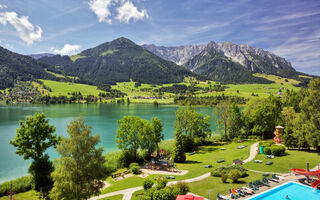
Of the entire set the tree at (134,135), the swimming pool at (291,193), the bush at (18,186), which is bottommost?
the bush at (18,186)

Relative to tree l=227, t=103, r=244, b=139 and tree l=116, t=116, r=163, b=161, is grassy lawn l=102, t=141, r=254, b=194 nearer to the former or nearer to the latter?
tree l=116, t=116, r=163, b=161

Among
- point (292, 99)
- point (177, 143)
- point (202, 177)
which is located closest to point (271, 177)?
point (202, 177)

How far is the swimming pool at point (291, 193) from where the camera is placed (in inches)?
812

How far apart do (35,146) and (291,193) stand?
35.3 metres

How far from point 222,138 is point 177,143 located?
2758 cm

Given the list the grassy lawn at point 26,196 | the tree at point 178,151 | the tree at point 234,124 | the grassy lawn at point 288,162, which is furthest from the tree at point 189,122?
the grassy lawn at point 26,196

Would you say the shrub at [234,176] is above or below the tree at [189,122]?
below

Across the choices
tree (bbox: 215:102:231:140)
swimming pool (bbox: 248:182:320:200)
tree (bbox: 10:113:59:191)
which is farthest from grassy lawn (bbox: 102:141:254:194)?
tree (bbox: 215:102:231:140)

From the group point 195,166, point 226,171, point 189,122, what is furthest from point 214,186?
point 189,122

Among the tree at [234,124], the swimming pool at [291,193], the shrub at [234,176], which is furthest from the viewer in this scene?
the tree at [234,124]

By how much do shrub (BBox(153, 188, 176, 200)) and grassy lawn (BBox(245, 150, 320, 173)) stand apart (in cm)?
1742

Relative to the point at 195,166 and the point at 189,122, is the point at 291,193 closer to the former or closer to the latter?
the point at 195,166

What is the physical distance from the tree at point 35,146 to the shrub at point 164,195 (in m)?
18.7

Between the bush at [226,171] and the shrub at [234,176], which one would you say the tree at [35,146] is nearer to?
the bush at [226,171]
